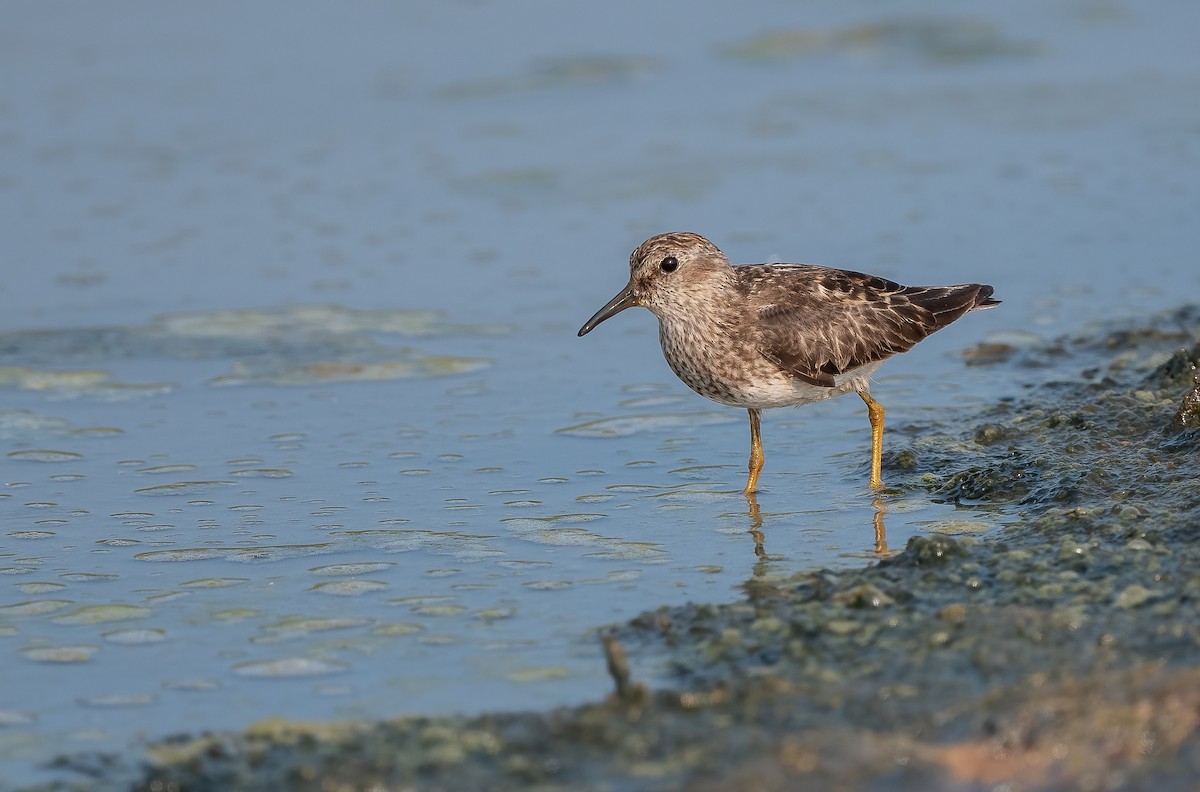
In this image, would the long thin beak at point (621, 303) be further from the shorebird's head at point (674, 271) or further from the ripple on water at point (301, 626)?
the ripple on water at point (301, 626)

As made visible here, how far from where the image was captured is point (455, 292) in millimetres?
12008

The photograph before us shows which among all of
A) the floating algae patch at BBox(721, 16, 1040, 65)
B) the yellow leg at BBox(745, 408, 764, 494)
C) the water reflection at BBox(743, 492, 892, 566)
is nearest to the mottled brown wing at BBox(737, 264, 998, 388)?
the yellow leg at BBox(745, 408, 764, 494)

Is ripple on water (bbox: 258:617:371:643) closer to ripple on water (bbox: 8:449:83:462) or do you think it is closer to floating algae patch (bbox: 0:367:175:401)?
ripple on water (bbox: 8:449:83:462)

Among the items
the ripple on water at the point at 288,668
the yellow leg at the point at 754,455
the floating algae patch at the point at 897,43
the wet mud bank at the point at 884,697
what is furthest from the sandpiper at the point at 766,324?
the floating algae patch at the point at 897,43

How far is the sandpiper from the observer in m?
8.29

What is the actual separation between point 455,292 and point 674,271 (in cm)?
377

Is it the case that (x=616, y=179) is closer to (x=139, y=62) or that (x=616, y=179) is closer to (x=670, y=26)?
(x=670, y=26)

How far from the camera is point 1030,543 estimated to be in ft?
22.4

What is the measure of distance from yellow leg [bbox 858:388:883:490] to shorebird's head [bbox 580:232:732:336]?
3.54 ft

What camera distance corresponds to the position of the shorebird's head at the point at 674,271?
8.49 metres

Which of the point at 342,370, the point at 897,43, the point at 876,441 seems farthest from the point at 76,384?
the point at 897,43

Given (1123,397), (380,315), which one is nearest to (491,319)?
(380,315)

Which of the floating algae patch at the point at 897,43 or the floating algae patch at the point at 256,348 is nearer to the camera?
the floating algae patch at the point at 256,348

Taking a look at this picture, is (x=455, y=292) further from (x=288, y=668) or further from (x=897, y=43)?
(x=897, y=43)
